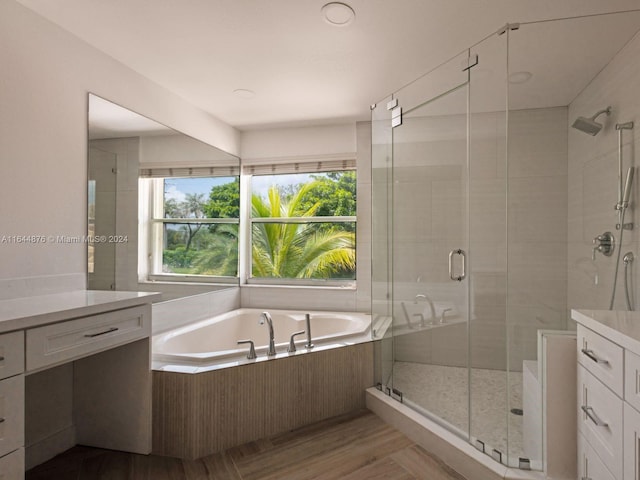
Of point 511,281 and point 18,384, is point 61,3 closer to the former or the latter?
point 18,384

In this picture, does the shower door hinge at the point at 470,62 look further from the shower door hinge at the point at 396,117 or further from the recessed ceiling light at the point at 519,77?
the shower door hinge at the point at 396,117

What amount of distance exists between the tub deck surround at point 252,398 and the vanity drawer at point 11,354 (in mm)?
861

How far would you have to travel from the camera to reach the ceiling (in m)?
1.93

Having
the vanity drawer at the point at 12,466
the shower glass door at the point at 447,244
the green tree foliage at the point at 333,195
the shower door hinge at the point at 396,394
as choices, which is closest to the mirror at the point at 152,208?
the green tree foliage at the point at 333,195

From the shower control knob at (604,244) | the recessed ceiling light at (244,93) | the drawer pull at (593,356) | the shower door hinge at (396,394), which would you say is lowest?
the shower door hinge at (396,394)

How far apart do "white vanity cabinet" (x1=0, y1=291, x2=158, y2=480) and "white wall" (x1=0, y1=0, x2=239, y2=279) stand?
280mm

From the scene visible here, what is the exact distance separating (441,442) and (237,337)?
1952 mm

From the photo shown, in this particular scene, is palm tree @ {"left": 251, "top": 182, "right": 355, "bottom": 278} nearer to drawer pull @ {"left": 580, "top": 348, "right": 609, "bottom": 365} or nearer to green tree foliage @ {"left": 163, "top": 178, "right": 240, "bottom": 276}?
green tree foliage @ {"left": 163, "top": 178, "right": 240, "bottom": 276}

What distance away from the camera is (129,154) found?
2.65m

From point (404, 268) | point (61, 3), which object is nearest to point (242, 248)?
point (404, 268)

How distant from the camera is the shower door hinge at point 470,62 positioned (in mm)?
2076

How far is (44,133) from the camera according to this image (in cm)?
204

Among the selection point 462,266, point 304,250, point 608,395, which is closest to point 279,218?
point 304,250

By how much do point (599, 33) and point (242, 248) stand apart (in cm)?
321
